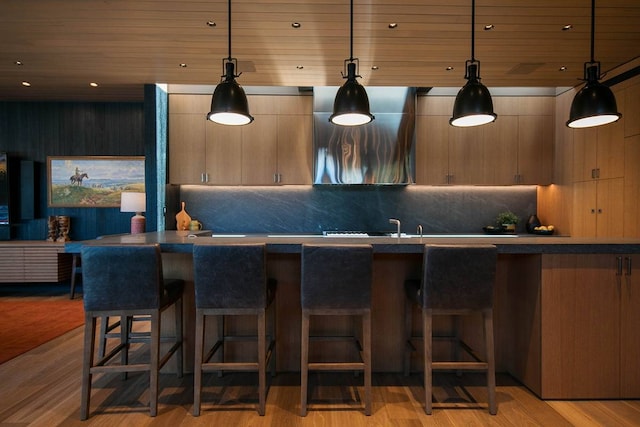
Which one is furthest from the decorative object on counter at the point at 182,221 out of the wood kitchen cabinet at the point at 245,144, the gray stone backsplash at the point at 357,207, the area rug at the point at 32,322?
the area rug at the point at 32,322

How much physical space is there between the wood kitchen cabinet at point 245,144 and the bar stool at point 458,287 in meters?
2.65

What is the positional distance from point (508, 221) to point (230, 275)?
401cm

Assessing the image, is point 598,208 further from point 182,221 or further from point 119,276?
point 182,221

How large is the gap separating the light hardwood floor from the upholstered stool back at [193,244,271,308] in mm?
679

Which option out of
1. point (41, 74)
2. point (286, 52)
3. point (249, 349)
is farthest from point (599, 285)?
point (41, 74)

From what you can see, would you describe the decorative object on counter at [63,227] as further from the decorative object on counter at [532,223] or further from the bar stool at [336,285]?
the decorative object on counter at [532,223]

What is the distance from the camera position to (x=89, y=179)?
5035mm

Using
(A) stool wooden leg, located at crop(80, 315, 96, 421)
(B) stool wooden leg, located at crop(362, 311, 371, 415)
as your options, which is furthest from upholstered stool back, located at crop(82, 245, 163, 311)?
(B) stool wooden leg, located at crop(362, 311, 371, 415)

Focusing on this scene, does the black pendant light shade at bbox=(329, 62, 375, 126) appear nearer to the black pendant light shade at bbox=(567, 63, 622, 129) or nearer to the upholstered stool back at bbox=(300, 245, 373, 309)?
the upholstered stool back at bbox=(300, 245, 373, 309)

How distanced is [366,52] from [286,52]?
0.75m

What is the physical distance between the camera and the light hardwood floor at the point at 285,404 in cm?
190

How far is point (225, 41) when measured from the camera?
2.91 meters

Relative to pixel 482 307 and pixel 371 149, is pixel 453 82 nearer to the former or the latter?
pixel 371 149

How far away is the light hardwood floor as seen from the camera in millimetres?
1902
